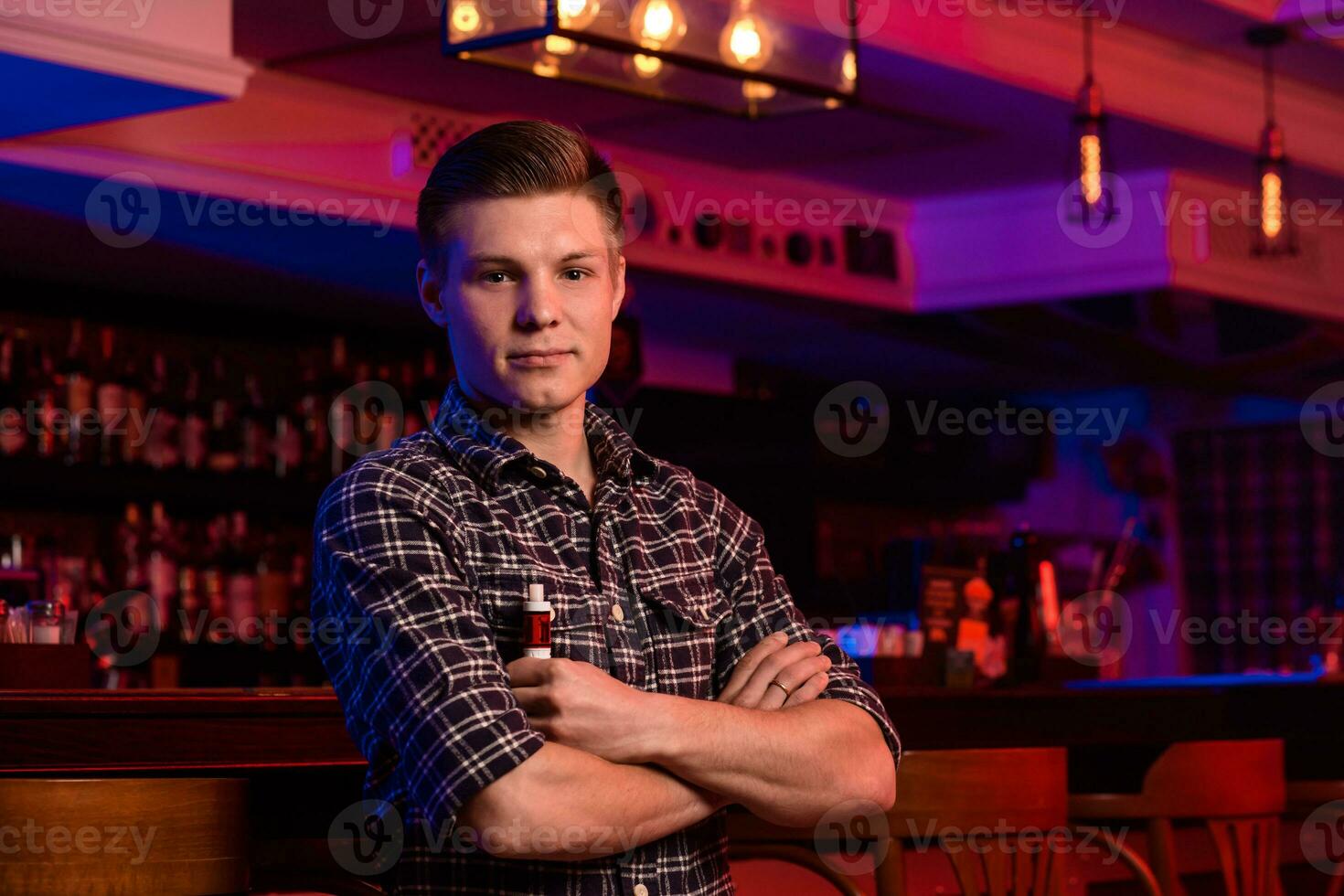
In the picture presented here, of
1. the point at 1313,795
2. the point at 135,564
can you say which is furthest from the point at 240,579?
the point at 1313,795

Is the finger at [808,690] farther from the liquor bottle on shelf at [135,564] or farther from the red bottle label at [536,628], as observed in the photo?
the liquor bottle on shelf at [135,564]

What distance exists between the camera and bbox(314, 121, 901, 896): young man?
1.53 metres

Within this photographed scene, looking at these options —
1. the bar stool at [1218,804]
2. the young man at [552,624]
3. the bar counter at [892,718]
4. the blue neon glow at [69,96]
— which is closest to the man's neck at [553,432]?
the young man at [552,624]

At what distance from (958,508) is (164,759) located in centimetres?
610

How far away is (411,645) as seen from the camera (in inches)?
60.2

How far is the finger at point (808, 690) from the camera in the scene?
1753mm

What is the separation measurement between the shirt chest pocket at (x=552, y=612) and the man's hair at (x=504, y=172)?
1.00ft

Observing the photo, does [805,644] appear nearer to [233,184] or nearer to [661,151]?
[233,184]

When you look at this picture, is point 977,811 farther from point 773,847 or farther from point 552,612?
point 552,612

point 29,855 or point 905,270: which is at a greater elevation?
point 905,270

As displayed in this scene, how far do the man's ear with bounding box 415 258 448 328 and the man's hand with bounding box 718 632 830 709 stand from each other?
44 cm

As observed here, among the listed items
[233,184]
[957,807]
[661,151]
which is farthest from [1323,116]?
[957,807]

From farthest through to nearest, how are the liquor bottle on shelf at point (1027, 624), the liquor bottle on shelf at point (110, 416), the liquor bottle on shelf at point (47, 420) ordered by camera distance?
the liquor bottle on shelf at point (110, 416) → the liquor bottle on shelf at point (47, 420) → the liquor bottle on shelf at point (1027, 624)

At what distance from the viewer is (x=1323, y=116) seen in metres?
5.85
